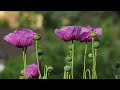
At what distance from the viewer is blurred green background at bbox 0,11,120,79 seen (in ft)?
11.9

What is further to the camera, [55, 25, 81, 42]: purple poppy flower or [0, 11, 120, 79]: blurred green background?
[0, 11, 120, 79]: blurred green background

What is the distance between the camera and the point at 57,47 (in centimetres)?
795

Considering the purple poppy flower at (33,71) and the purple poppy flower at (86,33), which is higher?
the purple poppy flower at (86,33)

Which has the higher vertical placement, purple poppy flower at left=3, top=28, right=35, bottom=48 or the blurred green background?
the blurred green background

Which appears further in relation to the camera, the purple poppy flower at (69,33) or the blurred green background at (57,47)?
the blurred green background at (57,47)

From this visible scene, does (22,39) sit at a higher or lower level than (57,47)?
lower

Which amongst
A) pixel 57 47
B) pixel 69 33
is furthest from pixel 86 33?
pixel 57 47

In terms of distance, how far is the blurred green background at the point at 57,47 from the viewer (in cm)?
362

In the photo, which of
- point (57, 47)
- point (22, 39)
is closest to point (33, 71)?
point (22, 39)

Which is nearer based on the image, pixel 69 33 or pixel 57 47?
pixel 69 33

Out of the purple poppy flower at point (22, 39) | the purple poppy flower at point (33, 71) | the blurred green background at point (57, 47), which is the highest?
the blurred green background at point (57, 47)

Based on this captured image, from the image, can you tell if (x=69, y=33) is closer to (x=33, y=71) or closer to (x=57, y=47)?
(x=33, y=71)
